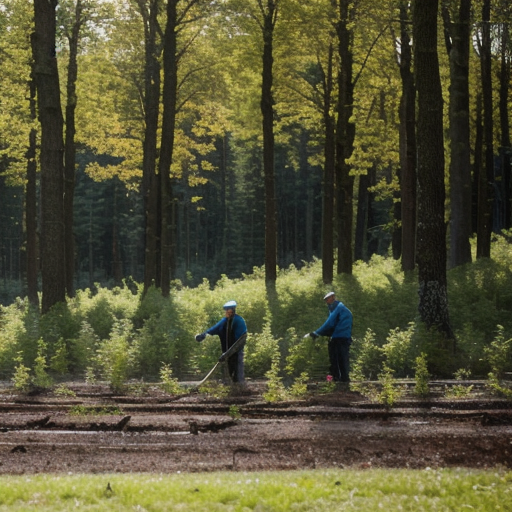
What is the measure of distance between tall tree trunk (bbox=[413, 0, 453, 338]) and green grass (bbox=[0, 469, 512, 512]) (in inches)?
399

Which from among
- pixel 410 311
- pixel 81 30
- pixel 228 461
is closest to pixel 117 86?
pixel 81 30

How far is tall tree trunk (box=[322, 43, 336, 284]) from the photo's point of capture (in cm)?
3073

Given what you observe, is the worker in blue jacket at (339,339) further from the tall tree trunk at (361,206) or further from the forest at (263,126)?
the tall tree trunk at (361,206)

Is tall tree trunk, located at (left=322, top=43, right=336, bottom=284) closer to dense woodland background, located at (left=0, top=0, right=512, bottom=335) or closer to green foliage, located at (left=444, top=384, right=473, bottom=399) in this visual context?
dense woodland background, located at (left=0, top=0, right=512, bottom=335)

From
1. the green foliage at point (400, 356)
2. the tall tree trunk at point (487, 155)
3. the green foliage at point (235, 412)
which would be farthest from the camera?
the tall tree trunk at point (487, 155)

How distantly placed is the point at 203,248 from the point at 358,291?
242ft

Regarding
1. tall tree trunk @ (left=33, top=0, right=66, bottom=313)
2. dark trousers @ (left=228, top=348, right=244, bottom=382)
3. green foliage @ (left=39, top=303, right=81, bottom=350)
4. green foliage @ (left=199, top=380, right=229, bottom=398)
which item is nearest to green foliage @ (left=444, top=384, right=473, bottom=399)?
green foliage @ (left=199, top=380, right=229, bottom=398)

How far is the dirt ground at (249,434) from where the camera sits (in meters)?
9.72

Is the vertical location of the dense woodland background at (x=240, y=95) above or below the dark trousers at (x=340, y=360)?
above

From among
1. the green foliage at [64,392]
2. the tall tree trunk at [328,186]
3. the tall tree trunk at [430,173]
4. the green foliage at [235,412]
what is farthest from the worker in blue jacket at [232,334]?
the tall tree trunk at [328,186]

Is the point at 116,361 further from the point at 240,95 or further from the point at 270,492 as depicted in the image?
the point at 240,95

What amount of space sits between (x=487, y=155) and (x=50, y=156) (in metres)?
18.0

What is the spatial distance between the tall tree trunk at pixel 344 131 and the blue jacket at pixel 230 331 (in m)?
13.7

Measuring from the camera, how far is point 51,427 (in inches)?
476
